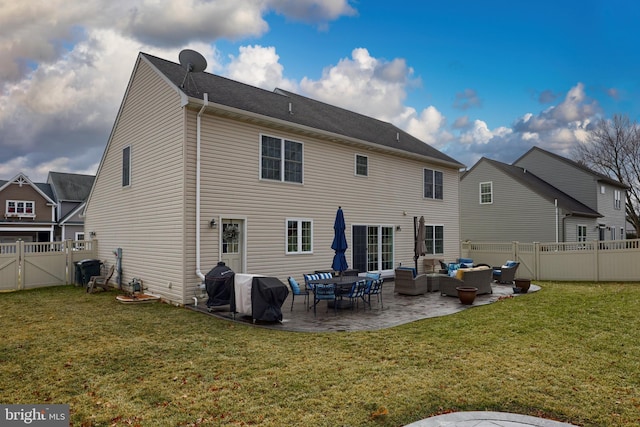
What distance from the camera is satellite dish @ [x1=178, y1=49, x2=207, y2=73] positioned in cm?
1134

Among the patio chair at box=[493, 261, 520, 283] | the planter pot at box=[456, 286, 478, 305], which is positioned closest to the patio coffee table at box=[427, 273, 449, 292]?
the planter pot at box=[456, 286, 478, 305]

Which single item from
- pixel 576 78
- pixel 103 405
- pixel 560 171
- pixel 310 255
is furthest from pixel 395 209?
pixel 560 171

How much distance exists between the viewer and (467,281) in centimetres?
1138

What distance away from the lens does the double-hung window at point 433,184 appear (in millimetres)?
17719

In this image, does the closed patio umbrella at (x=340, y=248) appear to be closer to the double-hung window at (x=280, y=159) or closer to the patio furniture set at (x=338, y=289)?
the patio furniture set at (x=338, y=289)

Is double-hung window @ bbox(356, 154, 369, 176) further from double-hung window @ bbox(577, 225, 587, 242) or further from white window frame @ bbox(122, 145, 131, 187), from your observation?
double-hung window @ bbox(577, 225, 587, 242)

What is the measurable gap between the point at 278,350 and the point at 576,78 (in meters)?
23.8

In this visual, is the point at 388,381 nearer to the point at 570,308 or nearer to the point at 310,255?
the point at 570,308

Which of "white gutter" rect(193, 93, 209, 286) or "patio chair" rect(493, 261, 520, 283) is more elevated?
"white gutter" rect(193, 93, 209, 286)

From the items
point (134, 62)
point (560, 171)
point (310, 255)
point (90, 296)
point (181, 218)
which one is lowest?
point (90, 296)

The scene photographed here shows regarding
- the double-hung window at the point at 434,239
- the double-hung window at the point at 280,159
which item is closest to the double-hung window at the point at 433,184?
the double-hung window at the point at 434,239

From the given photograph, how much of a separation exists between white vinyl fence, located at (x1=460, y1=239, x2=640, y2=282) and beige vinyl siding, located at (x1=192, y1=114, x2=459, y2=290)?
4.17 m

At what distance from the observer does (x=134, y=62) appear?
13039mm

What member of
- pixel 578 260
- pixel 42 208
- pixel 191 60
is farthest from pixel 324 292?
pixel 42 208
